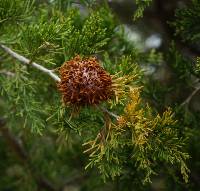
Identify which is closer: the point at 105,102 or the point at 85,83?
the point at 85,83

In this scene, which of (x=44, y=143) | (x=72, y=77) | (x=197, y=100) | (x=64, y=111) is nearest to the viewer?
(x=72, y=77)

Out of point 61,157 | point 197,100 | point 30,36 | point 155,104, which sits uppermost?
point 30,36

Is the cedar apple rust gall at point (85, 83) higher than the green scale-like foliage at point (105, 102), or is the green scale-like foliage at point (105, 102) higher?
the cedar apple rust gall at point (85, 83)

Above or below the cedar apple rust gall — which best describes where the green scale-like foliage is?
below

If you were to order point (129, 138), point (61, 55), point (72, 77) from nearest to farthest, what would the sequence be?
point (72, 77) < point (129, 138) < point (61, 55)

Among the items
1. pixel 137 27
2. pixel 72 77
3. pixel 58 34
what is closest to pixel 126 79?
pixel 72 77

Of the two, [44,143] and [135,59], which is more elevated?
[135,59]

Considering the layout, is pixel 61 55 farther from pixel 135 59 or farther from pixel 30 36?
pixel 135 59

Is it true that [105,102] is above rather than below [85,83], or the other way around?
below
